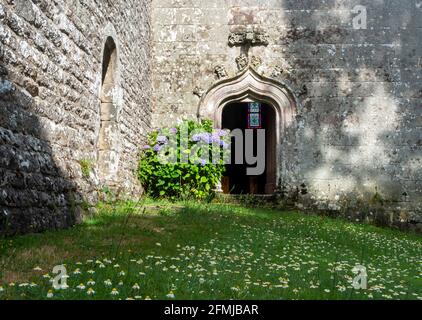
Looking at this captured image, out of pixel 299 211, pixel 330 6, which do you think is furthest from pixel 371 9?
pixel 299 211

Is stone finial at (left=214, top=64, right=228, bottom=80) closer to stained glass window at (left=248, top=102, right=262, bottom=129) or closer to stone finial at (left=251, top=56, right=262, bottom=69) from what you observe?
stone finial at (left=251, top=56, right=262, bottom=69)

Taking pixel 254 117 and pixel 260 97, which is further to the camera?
pixel 254 117

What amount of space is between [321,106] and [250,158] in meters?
3.46

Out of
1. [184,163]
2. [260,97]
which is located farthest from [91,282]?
[260,97]

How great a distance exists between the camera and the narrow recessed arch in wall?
686 centimetres

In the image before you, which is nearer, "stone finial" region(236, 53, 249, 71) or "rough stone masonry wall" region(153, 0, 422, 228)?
"rough stone masonry wall" region(153, 0, 422, 228)

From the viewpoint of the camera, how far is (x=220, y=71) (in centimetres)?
997

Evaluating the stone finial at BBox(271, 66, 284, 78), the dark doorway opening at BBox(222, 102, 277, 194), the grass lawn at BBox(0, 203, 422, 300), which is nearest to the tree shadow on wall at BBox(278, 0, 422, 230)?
the stone finial at BBox(271, 66, 284, 78)

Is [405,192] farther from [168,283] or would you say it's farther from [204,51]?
[168,283]

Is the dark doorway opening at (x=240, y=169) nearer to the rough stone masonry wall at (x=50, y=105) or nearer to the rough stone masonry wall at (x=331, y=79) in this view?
the rough stone masonry wall at (x=331, y=79)

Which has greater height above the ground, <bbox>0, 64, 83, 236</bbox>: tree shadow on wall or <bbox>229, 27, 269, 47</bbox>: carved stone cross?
<bbox>229, 27, 269, 47</bbox>: carved stone cross

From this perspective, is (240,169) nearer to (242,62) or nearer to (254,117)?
(254,117)

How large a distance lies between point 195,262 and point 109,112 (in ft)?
12.5

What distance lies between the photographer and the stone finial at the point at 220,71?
9.97 metres
